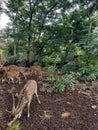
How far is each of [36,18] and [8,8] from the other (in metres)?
1.16

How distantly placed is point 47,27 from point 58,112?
5329mm

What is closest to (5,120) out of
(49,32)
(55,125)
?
(55,125)

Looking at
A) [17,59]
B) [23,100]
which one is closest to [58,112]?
[23,100]

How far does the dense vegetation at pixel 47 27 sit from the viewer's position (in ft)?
29.2

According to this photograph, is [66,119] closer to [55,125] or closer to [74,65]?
[55,125]

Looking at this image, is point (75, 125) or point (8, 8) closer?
point (75, 125)

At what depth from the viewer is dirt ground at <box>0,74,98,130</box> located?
4.08 metres

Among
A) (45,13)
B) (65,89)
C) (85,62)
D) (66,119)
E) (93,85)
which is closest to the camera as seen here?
(66,119)

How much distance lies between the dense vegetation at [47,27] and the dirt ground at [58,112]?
3.56m

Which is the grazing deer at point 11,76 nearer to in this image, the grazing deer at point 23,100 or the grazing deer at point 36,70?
the grazing deer at point 36,70

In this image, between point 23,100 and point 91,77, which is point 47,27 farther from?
point 23,100

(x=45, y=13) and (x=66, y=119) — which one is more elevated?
(x=45, y=13)

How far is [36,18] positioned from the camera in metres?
9.25

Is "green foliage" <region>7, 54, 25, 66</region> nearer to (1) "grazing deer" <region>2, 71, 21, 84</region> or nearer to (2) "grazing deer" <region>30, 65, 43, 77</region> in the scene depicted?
(2) "grazing deer" <region>30, 65, 43, 77</region>
